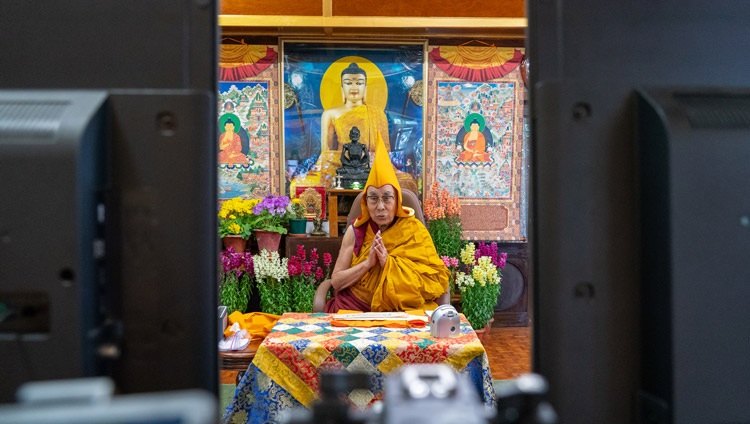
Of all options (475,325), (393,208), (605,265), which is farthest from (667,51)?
(475,325)

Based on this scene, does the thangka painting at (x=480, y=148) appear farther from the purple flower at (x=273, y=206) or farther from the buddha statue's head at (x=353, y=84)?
the purple flower at (x=273, y=206)

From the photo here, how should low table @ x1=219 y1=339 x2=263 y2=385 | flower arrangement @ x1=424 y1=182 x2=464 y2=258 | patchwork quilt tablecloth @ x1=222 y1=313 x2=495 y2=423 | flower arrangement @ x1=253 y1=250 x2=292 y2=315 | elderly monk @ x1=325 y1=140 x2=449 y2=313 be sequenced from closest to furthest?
patchwork quilt tablecloth @ x1=222 y1=313 x2=495 y2=423, low table @ x1=219 y1=339 x2=263 y2=385, elderly monk @ x1=325 y1=140 x2=449 y2=313, flower arrangement @ x1=253 y1=250 x2=292 y2=315, flower arrangement @ x1=424 y1=182 x2=464 y2=258

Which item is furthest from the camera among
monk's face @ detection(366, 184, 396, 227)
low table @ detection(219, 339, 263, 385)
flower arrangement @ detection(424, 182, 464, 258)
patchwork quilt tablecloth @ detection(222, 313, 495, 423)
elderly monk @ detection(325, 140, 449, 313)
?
flower arrangement @ detection(424, 182, 464, 258)

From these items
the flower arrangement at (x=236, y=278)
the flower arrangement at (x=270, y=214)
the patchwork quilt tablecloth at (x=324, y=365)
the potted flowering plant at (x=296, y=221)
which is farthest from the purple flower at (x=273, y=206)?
the patchwork quilt tablecloth at (x=324, y=365)

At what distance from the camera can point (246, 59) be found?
15.1 feet

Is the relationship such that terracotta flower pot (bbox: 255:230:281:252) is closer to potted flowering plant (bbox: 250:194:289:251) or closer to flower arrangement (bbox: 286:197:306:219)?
potted flowering plant (bbox: 250:194:289:251)

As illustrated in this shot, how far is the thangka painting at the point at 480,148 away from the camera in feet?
15.2

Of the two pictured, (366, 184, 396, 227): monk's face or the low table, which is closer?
the low table

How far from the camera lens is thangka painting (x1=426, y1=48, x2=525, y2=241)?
463cm

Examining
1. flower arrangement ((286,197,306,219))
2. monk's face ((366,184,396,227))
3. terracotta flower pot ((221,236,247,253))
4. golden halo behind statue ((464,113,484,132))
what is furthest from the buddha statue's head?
monk's face ((366,184,396,227))

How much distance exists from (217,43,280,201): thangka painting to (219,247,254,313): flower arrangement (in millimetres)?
1008

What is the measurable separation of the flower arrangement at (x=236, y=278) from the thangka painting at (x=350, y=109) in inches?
42.3

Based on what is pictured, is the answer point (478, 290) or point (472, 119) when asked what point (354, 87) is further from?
point (478, 290)

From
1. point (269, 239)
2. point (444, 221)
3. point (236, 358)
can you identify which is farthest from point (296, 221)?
point (236, 358)
